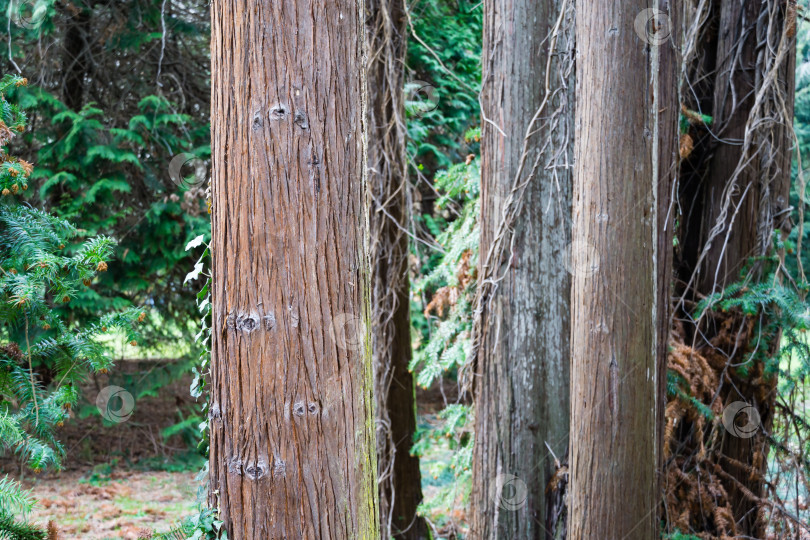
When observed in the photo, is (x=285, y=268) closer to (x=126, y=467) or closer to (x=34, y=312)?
(x=34, y=312)

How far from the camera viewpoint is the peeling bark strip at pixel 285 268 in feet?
5.55

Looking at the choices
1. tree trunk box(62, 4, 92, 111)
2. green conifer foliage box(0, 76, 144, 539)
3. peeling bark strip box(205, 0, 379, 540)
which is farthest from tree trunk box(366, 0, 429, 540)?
tree trunk box(62, 4, 92, 111)

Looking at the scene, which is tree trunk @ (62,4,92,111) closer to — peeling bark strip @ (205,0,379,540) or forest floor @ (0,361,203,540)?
forest floor @ (0,361,203,540)

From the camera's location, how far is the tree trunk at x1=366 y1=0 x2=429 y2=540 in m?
5.51

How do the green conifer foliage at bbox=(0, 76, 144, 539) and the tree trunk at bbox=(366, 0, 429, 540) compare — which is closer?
the green conifer foliage at bbox=(0, 76, 144, 539)

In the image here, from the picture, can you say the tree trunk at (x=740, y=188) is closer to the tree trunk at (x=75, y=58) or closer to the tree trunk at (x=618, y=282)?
the tree trunk at (x=618, y=282)

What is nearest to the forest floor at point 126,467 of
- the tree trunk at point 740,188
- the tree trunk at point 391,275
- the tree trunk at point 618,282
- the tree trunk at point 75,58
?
the tree trunk at point 391,275

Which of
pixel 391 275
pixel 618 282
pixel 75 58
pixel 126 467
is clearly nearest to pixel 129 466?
pixel 126 467

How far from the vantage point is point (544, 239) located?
373 centimetres

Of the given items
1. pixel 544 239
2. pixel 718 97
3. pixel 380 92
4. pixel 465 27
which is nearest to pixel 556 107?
pixel 544 239

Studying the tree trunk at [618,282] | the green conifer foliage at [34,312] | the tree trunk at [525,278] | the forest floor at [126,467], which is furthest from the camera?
the forest floor at [126,467]

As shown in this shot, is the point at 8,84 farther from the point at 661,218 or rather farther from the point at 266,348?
the point at 661,218

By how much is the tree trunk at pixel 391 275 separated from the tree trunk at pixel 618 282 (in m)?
2.59

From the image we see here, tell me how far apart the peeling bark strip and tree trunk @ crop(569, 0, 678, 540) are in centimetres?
153
